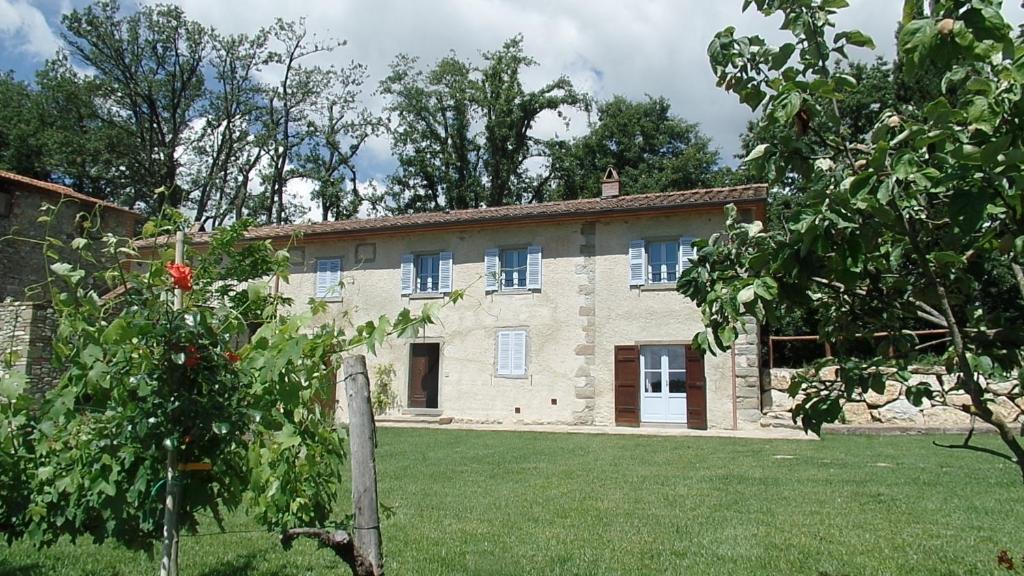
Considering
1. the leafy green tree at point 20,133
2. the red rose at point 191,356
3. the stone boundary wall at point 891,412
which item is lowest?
the stone boundary wall at point 891,412

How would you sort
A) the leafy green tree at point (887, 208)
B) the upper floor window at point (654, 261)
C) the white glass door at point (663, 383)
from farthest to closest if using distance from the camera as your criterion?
the upper floor window at point (654, 261), the white glass door at point (663, 383), the leafy green tree at point (887, 208)

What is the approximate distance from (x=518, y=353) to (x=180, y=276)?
1400cm

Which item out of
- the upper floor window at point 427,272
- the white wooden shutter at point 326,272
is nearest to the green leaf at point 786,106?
the upper floor window at point 427,272

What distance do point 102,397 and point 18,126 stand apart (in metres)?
31.4

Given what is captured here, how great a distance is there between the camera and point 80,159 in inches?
1083

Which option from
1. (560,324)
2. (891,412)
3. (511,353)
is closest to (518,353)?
(511,353)

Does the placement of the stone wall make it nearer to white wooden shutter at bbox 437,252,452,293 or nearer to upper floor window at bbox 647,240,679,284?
white wooden shutter at bbox 437,252,452,293

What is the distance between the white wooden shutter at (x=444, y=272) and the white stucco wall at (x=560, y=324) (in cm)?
17

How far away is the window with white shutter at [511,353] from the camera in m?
16.3

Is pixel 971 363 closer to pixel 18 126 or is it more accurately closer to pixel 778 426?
pixel 778 426

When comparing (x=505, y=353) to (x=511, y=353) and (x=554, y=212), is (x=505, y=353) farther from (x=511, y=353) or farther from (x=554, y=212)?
(x=554, y=212)

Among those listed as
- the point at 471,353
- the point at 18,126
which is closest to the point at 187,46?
the point at 18,126

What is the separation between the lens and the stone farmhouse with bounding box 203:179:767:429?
15.0m

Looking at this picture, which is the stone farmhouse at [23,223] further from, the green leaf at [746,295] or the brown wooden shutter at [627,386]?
the green leaf at [746,295]
